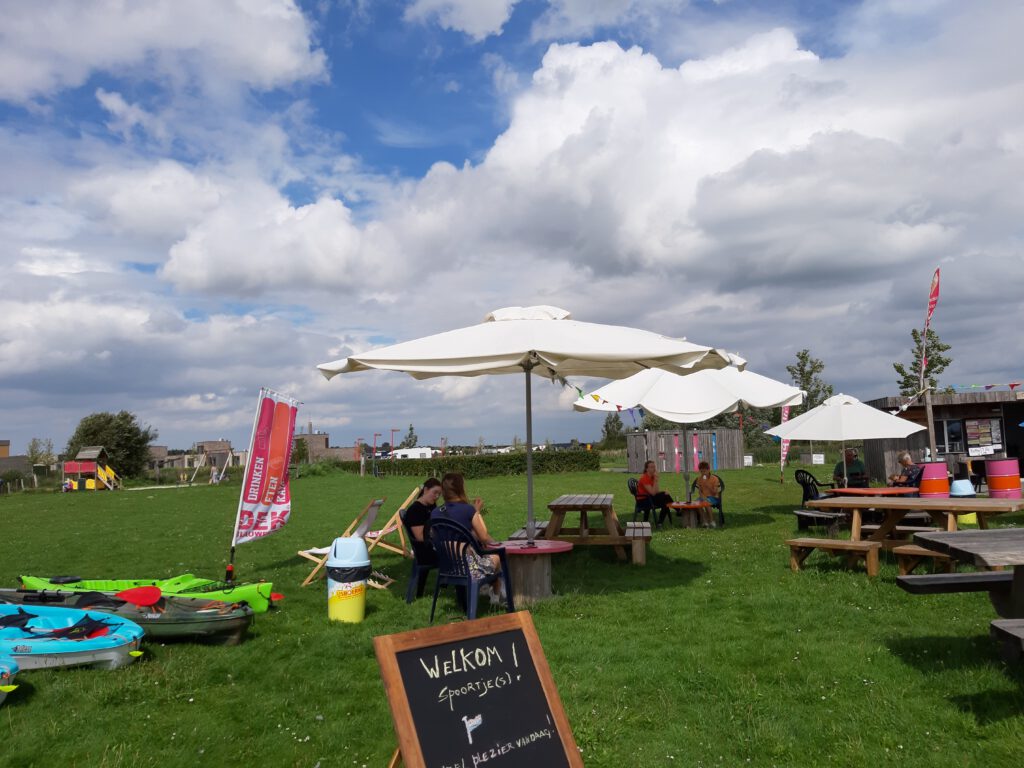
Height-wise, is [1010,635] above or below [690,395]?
below

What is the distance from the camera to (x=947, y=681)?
400cm

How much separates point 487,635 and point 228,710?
2.30m

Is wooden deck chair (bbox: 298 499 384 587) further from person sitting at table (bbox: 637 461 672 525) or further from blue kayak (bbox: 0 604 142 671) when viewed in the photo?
person sitting at table (bbox: 637 461 672 525)

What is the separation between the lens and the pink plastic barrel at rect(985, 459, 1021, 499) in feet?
21.8

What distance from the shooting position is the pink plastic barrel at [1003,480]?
21.8 feet

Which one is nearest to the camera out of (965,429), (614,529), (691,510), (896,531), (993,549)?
(993,549)

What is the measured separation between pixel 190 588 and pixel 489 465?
24.0 m

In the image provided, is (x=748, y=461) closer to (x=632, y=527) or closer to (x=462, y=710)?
(x=632, y=527)

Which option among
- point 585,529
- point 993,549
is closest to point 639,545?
point 585,529

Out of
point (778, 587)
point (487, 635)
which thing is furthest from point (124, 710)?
point (778, 587)

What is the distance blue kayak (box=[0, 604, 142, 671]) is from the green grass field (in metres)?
0.09

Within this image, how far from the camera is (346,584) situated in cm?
584

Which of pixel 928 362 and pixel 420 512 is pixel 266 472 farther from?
pixel 928 362

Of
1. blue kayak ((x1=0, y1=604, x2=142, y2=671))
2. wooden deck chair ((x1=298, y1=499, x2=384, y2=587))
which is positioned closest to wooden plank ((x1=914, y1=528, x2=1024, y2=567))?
blue kayak ((x1=0, y1=604, x2=142, y2=671))
